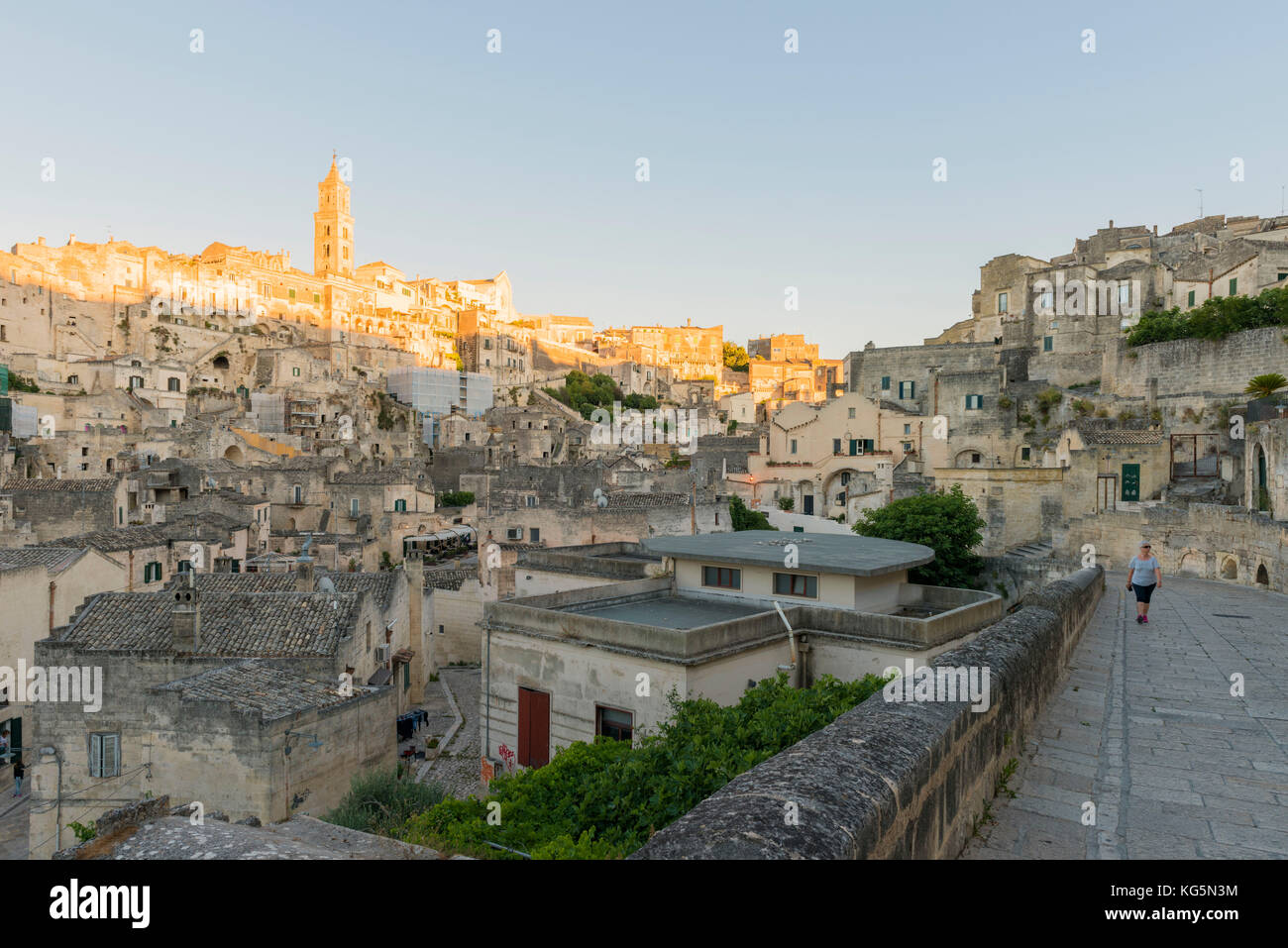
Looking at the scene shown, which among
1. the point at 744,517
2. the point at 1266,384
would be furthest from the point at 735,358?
the point at 1266,384

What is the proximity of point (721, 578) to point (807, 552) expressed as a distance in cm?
193

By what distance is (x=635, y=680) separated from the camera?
1256cm

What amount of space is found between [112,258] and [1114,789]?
98.6 m

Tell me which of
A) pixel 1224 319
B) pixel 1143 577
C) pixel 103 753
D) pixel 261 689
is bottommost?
pixel 103 753

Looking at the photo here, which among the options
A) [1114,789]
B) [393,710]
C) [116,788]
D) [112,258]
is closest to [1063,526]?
[393,710]

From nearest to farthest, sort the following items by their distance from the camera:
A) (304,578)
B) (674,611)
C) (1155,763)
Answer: (1155,763) < (674,611) < (304,578)

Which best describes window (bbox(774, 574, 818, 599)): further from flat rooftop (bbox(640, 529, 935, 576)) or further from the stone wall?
the stone wall

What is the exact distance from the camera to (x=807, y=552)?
54.5 feet

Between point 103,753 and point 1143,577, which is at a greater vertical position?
point 1143,577

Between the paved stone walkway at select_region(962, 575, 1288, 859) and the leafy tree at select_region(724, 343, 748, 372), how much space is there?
420 ft

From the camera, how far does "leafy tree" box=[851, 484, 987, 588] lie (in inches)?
1206

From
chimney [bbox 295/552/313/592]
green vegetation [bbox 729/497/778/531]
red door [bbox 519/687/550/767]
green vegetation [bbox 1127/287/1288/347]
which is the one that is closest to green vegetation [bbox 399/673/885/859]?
red door [bbox 519/687/550/767]

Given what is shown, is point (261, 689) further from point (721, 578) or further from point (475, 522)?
point (475, 522)

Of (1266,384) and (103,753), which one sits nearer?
(103,753)
